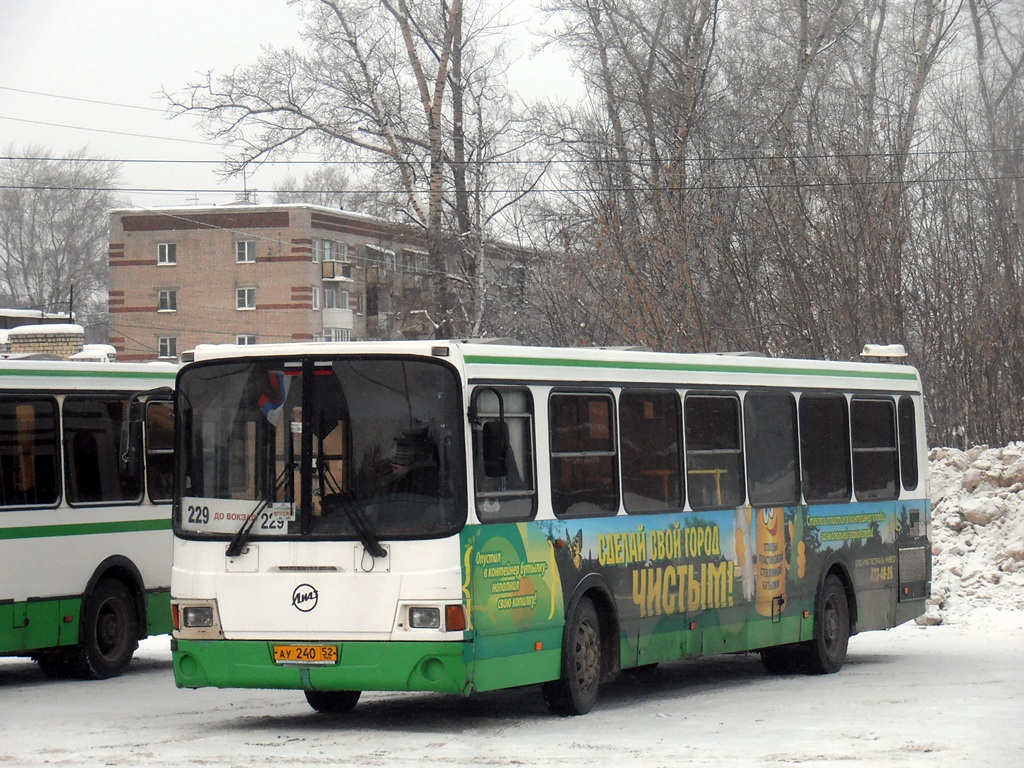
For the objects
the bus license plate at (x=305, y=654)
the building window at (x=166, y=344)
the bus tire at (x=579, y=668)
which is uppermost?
the building window at (x=166, y=344)

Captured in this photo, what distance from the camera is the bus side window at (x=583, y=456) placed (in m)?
12.0

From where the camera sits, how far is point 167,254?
82750 millimetres

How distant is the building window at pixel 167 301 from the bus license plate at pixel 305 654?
73465 mm

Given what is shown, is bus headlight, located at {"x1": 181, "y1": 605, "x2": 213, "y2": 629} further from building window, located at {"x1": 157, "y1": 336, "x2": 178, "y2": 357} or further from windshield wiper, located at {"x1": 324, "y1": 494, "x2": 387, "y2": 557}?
building window, located at {"x1": 157, "y1": 336, "x2": 178, "y2": 357}

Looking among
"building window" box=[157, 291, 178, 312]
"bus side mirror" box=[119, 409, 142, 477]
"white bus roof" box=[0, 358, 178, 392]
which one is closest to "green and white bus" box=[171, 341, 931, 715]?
"bus side mirror" box=[119, 409, 142, 477]

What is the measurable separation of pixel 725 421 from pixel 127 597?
18.7 feet

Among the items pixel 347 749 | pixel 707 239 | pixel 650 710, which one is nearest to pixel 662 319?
Answer: pixel 707 239

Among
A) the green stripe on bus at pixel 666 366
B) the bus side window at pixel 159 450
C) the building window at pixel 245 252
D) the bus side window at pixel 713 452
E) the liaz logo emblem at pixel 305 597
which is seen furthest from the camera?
the building window at pixel 245 252

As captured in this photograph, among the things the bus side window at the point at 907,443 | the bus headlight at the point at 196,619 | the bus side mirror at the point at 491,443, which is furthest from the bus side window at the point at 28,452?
the bus side window at the point at 907,443

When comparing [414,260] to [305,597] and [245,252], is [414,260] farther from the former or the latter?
[305,597]

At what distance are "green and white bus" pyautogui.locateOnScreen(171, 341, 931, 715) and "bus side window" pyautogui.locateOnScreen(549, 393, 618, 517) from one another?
2cm

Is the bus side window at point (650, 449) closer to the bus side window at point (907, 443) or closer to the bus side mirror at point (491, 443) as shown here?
the bus side mirror at point (491, 443)

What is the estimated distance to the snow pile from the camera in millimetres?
20812

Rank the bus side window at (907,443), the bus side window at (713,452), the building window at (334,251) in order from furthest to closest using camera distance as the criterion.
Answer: the building window at (334,251), the bus side window at (907,443), the bus side window at (713,452)
